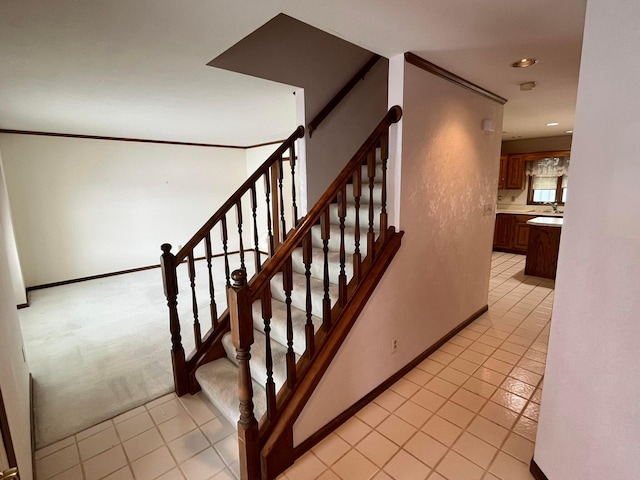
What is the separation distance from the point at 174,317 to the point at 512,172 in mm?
7421

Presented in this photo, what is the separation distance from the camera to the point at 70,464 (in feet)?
5.98

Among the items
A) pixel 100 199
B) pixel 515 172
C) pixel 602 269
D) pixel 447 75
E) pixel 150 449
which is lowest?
pixel 150 449

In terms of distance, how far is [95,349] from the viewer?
3.11m

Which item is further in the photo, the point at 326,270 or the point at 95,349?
the point at 95,349

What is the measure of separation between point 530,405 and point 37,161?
6.86m

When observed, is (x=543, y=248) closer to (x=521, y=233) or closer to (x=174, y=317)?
(x=521, y=233)

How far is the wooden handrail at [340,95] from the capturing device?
2.86m

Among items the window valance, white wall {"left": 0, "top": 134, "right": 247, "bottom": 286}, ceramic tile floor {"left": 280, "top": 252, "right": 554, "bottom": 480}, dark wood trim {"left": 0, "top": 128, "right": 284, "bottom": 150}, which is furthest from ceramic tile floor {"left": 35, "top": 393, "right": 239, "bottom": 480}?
the window valance

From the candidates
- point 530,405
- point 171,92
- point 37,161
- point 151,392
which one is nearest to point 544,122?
point 530,405

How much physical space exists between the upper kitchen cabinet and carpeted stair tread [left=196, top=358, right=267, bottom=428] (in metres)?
7.11

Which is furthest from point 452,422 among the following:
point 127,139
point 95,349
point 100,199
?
point 127,139

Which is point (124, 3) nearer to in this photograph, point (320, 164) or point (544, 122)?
point (320, 164)

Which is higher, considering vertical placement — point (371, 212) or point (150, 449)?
point (371, 212)

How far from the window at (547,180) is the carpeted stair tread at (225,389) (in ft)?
23.5
